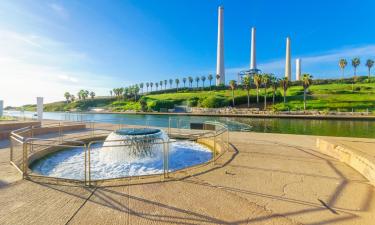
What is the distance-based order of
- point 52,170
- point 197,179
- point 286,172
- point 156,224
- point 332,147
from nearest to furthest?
point 156,224 → point 197,179 → point 286,172 → point 52,170 → point 332,147

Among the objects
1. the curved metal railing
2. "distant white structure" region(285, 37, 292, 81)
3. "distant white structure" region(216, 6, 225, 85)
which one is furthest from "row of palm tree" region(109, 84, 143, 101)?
the curved metal railing

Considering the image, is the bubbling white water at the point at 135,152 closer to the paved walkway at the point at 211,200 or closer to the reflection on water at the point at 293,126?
the paved walkway at the point at 211,200

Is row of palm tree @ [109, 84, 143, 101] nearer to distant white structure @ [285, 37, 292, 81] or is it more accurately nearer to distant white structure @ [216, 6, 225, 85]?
distant white structure @ [216, 6, 225, 85]

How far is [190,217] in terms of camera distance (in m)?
3.57

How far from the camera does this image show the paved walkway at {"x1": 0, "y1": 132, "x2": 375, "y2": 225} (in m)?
3.54

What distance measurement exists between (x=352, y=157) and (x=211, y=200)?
5.12 m

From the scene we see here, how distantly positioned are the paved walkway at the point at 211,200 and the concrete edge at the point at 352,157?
22cm

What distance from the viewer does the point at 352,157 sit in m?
6.52

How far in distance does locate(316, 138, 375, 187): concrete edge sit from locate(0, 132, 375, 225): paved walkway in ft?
0.71

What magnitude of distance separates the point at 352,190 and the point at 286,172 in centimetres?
152

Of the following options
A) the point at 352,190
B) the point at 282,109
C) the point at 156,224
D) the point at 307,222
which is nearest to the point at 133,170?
the point at 156,224

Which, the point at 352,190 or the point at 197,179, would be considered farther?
the point at 197,179

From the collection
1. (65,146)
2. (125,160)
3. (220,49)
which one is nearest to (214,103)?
(220,49)

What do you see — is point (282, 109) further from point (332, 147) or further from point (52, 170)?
point (52, 170)
